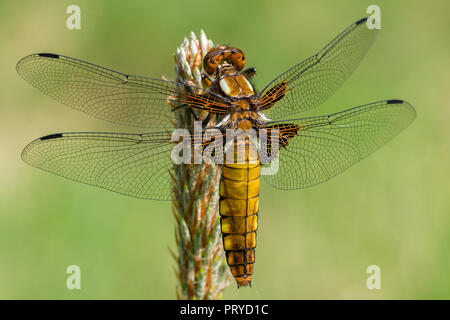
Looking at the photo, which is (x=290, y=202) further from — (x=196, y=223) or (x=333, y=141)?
(x=196, y=223)

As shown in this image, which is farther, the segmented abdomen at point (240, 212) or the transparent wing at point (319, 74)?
the transparent wing at point (319, 74)

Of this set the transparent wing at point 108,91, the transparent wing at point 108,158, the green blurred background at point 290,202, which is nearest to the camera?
the transparent wing at point 108,158

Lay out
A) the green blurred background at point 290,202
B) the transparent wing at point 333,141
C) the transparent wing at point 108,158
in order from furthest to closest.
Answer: the green blurred background at point 290,202 → the transparent wing at point 333,141 → the transparent wing at point 108,158

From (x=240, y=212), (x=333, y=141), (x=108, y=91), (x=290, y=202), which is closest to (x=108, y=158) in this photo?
(x=108, y=91)

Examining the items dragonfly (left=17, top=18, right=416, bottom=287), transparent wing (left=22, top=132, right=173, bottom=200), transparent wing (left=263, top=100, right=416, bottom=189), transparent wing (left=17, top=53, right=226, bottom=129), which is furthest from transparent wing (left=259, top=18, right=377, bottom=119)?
transparent wing (left=22, top=132, right=173, bottom=200)

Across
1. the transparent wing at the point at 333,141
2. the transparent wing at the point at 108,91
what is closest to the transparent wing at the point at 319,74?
the transparent wing at the point at 333,141

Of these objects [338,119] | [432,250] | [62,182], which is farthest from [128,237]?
[432,250]

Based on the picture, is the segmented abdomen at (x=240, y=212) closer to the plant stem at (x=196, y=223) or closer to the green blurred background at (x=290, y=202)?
the plant stem at (x=196, y=223)

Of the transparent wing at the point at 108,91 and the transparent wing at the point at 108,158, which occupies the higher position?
the transparent wing at the point at 108,91

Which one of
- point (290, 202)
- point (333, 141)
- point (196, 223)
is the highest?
point (333, 141)
